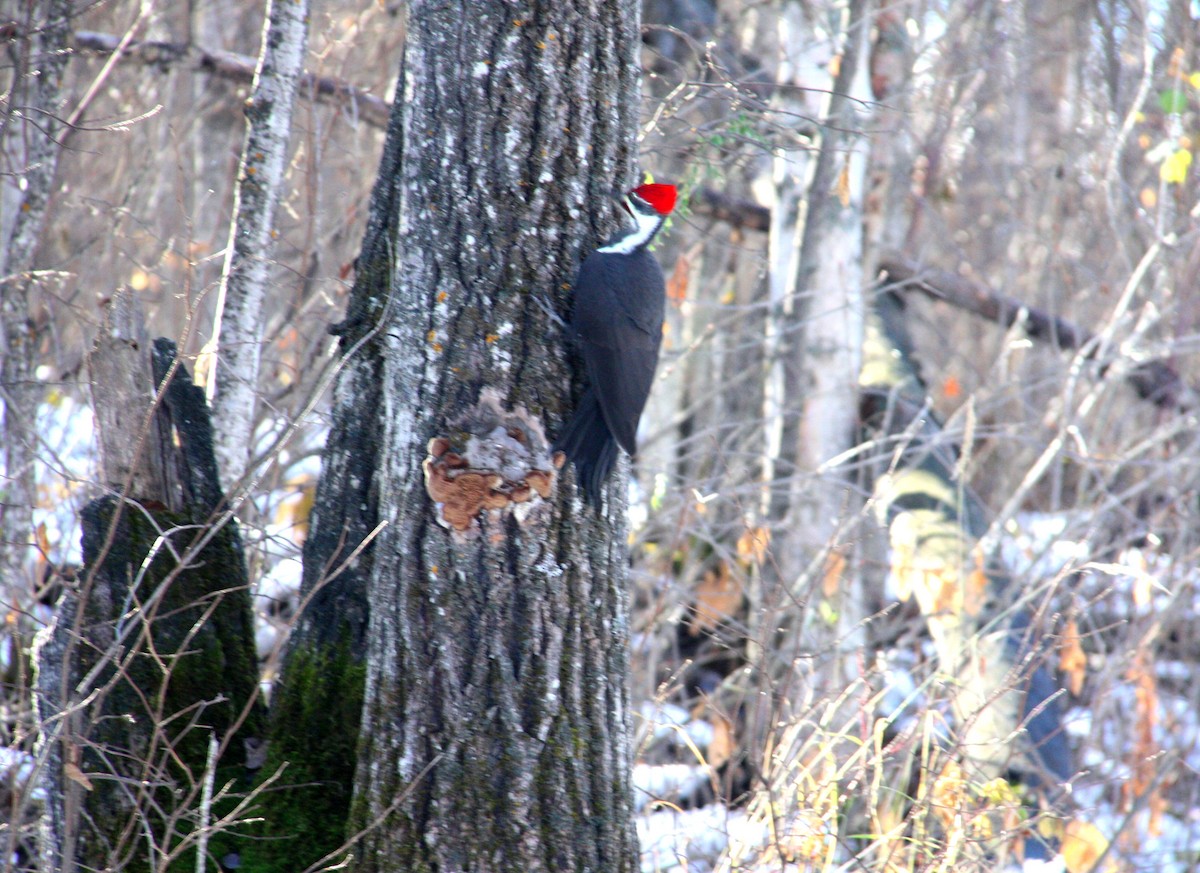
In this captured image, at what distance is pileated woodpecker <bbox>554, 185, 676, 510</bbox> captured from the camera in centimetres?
220

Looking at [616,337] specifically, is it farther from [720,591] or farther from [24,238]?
[720,591]

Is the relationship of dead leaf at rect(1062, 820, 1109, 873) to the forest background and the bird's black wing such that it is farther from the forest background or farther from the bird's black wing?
the bird's black wing

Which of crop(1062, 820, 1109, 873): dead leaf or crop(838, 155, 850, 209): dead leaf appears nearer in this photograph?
crop(1062, 820, 1109, 873): dead leaf

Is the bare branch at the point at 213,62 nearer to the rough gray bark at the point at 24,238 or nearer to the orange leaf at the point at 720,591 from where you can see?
the rough gray bark at the point at 24,238

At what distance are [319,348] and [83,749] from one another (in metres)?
1.94

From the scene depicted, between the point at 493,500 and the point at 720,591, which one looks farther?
the point at 720,591

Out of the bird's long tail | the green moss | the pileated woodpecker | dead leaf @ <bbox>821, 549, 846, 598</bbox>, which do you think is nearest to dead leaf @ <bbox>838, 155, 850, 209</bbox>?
dead leaf @ <bbox>821, 549, 846, 598</bbox>

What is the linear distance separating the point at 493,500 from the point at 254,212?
1.78 metres

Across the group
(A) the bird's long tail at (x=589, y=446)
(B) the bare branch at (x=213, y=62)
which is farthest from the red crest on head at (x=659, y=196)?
(B) the bare branch at (x=213, y=62)

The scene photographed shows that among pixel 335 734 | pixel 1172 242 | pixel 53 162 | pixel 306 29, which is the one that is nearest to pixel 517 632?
pixel 335 734

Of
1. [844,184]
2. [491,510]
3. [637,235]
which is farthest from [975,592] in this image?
[491,510]

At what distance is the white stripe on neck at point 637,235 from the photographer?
233cm

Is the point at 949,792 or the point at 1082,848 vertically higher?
the point at 949,792

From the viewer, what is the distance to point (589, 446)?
221 centimetres
